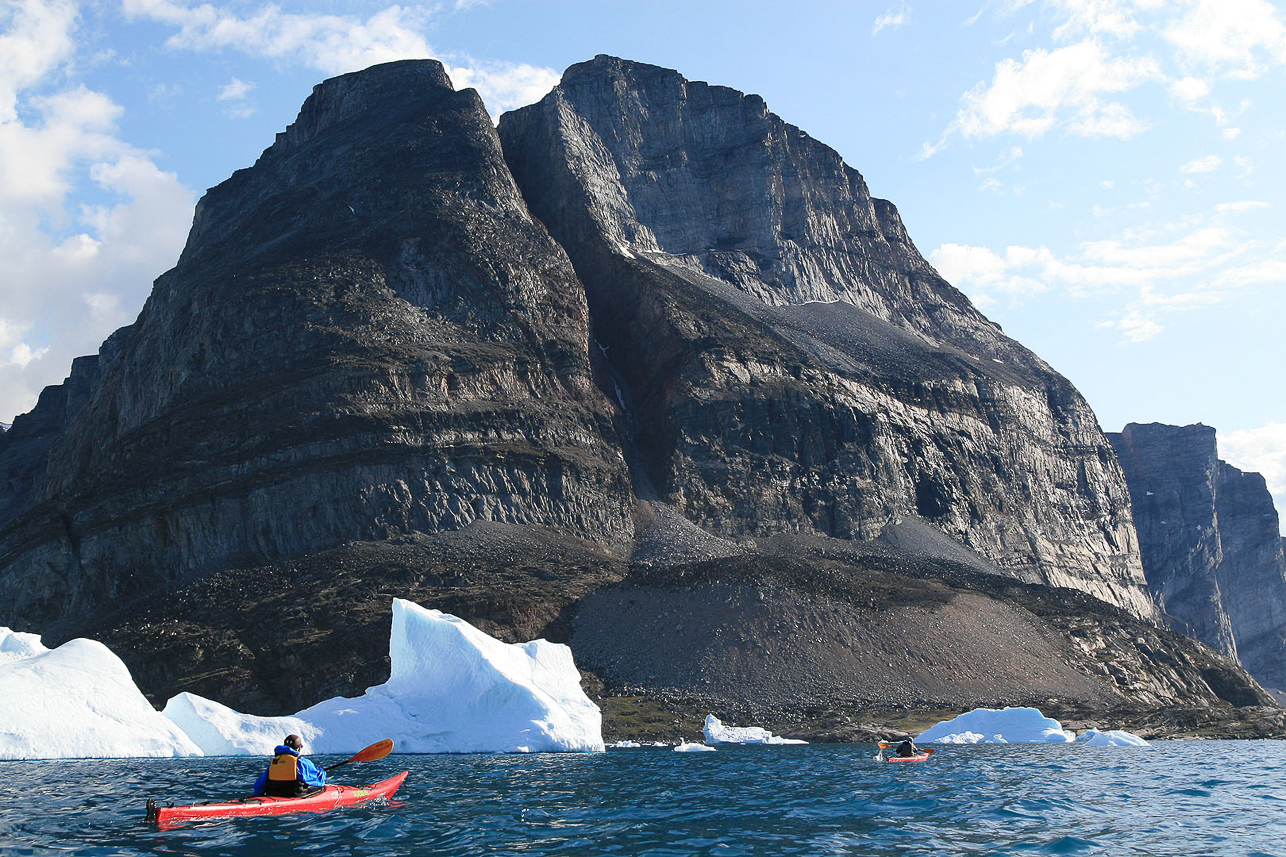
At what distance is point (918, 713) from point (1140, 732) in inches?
598

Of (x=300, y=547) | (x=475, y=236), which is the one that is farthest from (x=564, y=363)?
(x=300, y=547)

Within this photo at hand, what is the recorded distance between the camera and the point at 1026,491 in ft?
440

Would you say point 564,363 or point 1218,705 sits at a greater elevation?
point 564,363

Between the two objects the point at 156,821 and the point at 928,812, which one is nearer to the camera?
the point at 156,821

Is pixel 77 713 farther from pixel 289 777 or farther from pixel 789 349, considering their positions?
pixel 789 349

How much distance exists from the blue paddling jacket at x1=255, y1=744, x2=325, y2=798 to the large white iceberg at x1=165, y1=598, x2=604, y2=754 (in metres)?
23.4

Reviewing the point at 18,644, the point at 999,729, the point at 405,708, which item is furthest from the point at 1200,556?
the point at 18,644

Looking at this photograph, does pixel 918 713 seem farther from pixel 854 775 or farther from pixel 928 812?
pixel 928 812

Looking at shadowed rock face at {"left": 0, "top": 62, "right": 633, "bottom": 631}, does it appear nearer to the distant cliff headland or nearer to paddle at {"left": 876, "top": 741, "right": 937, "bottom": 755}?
the distant cliff headland

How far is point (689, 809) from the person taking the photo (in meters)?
31.5

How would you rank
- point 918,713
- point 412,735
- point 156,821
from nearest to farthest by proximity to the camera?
1. point 156,821
2. point 412,735
3. point 918,713

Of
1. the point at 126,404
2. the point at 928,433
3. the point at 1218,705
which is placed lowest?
the point at 1218,705

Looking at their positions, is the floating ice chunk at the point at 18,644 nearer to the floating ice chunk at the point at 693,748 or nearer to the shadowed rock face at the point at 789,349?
the floating ice chunk at the point at 693,748

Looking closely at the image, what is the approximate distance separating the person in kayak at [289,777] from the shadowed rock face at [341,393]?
59365mm
